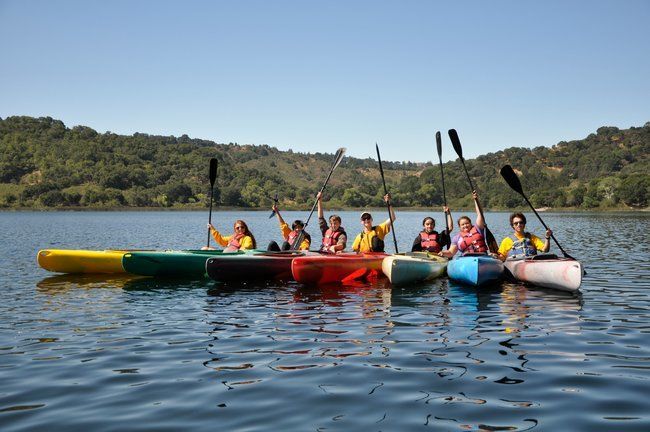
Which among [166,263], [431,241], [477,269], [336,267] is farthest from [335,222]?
[166,263]

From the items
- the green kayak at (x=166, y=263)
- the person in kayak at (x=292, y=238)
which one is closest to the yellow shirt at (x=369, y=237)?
the person in kayak at (x=292, y=238)

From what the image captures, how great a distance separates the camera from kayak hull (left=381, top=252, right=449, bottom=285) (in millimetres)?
14281

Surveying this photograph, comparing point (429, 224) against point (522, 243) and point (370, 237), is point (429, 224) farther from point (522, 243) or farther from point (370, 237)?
point (522, 243)

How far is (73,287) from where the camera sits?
48.5 ft

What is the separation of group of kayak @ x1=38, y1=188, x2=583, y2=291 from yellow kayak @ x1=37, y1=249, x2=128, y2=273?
25 millimetres

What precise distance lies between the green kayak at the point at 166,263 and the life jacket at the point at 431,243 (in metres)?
4.78

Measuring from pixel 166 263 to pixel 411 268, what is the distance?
6.21 m

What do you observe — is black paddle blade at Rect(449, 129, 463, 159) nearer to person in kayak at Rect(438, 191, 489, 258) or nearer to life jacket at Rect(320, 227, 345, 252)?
person in kayak at Rect(438, 191, 489, 258)

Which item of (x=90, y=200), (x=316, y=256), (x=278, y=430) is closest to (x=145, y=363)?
(x=278, y=430)

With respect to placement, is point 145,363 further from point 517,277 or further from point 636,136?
point 636,136

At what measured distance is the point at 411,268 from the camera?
14500 mm

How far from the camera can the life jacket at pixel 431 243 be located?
56.0 feet

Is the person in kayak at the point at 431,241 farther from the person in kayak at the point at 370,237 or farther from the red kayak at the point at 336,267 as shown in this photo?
the red kayak at the point at 336,267

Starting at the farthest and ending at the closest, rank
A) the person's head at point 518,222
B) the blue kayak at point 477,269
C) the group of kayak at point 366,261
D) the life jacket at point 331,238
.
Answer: the life jacket at point 331,238
the person's head at point 518,222
the group of kayak at point 366,261
the blue kayak at point 477,269
